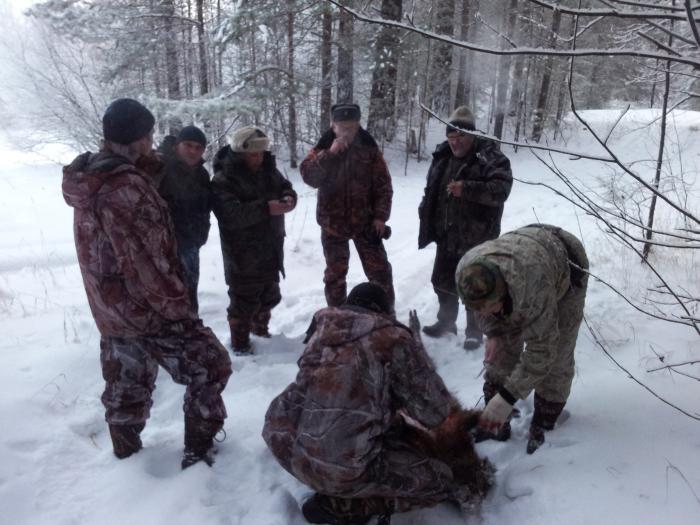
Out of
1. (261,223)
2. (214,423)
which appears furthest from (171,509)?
(261,223)

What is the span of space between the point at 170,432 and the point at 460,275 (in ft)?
7.06

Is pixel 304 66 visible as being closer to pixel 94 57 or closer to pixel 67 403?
pixel 94 57

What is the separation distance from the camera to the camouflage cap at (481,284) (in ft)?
6.86

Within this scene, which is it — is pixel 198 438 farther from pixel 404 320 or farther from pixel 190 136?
pixel 404 320

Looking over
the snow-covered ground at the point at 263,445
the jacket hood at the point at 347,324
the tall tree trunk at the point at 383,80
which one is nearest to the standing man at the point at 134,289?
the snow-covered ground at the point at 263,445

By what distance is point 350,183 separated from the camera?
14.0 feet

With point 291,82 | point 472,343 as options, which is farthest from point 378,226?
point 291,82

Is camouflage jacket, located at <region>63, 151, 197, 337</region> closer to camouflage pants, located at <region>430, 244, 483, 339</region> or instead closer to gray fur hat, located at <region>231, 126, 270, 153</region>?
gray fur hat, located at <region>231, 126, 270, 153</region>

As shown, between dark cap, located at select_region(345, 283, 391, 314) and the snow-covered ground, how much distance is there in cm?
113

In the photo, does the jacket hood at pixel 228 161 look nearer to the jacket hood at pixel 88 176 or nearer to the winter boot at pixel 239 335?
the winter boot at pixel 239 335

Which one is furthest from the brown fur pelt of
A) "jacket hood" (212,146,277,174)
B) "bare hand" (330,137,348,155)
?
"bare hand" (330,137,348,155)

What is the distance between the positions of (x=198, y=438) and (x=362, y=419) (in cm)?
108

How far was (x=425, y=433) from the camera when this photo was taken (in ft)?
8.42

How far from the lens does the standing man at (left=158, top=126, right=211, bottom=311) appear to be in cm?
376
